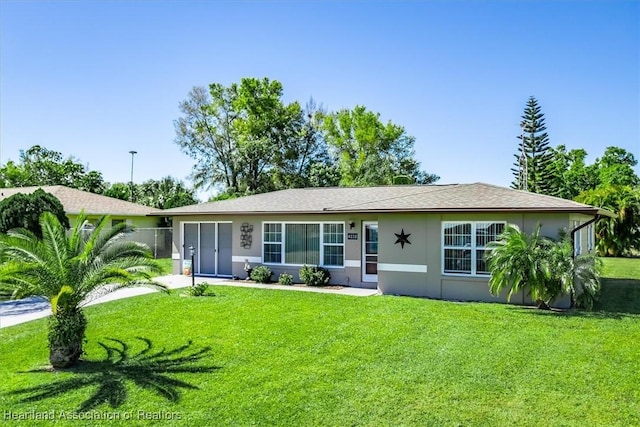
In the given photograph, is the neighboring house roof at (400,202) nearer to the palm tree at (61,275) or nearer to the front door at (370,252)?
the front door at (370,252)

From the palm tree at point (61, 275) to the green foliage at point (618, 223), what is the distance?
26247mm

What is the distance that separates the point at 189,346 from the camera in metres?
7.86

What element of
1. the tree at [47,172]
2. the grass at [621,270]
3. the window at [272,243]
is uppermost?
the tree at [47,172]

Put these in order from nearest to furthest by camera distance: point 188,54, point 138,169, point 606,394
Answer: point 606,394 → point 188,54 → point 138,169

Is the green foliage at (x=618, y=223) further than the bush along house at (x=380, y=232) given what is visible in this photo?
Yes

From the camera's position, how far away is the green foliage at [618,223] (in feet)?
83.1

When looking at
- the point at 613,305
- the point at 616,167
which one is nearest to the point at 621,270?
the point at 613,305

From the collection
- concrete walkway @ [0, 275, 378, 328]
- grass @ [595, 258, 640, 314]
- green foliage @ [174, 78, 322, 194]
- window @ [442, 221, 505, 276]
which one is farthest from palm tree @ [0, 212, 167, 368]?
green foliage @ [174, 78, 322, 194]

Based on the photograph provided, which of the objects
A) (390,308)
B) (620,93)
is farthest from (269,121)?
(390,308)

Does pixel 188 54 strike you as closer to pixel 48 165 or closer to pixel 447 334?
pixel 447 334

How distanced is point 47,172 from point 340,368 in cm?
4448

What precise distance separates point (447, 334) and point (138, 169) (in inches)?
1475

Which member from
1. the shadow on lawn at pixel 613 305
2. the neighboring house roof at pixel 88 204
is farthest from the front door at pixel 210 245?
the shadow on lawn at pixel 613 305

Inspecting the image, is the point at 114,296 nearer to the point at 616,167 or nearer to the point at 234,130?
the point at 234,130
